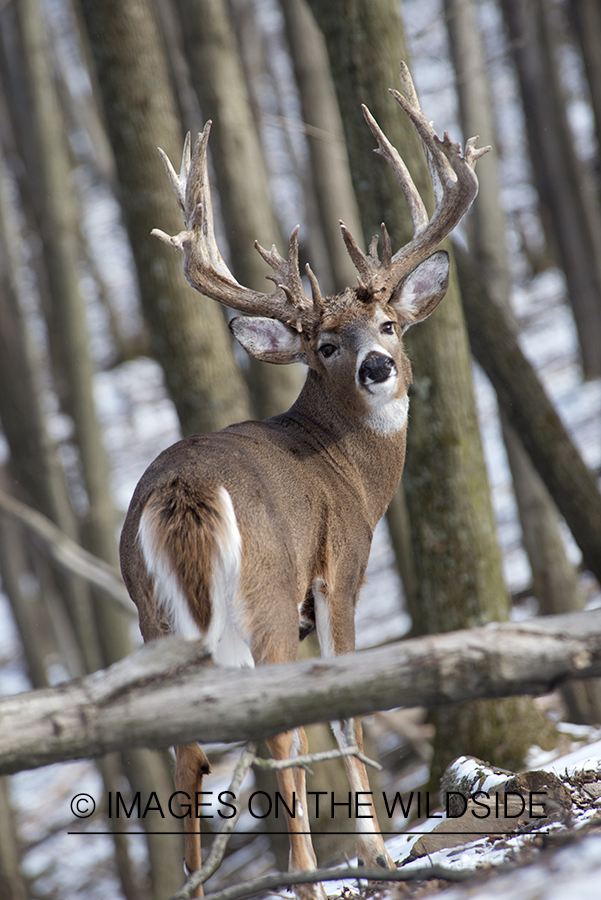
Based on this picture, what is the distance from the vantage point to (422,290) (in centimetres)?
463

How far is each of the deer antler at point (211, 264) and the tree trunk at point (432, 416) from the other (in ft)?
3.35

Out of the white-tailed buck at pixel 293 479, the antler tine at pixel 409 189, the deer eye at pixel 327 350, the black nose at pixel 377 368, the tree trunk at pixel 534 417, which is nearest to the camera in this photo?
the white-tailed buck at pixel 293 479

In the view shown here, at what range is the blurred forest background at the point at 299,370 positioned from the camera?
17.3ft

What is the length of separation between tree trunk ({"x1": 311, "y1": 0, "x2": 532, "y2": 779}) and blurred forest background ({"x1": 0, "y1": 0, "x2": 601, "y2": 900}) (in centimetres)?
1

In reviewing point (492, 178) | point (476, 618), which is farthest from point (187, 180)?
point (492, 178)

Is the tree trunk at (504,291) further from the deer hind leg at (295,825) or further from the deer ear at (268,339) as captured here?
the deer hind leg at (295,825)

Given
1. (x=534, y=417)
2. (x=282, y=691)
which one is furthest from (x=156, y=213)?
(x=282, y=691)

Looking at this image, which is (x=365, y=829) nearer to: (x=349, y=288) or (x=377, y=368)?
(x=377, y=368)

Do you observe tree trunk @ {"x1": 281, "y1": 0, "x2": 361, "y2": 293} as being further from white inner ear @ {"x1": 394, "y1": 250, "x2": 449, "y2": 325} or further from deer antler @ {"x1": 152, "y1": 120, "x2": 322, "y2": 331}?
deer antler @ {"x1": 152, "y1": 120, "x2": 322, "y2": 331}

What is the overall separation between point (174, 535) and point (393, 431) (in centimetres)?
175

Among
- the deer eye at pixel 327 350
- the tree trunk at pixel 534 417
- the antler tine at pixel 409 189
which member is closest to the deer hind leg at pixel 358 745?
the deer eye at pixel 327 350

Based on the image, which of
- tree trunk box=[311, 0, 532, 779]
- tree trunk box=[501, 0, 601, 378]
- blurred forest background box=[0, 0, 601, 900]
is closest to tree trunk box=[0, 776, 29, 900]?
blurred forest background box=[0, 0, 601, 900]

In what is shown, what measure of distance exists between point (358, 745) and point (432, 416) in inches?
86.7

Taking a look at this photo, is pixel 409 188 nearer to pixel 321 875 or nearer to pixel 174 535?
pixel 174 535
